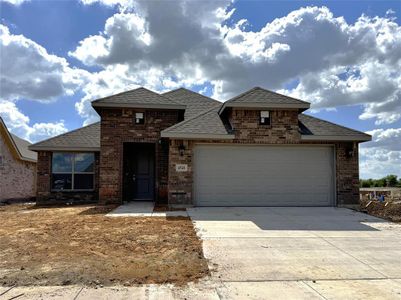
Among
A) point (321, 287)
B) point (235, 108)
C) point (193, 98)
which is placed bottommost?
point (321, 287)

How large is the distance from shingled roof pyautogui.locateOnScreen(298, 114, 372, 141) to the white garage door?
55cm

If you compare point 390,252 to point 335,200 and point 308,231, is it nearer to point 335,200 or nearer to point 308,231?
point 308,231

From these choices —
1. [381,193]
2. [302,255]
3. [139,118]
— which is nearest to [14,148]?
[139,118]

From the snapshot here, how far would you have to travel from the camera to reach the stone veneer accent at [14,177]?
61.4ft

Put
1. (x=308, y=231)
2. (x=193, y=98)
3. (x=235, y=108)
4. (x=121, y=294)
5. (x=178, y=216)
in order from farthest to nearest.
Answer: (x=193, y=98) → (x=235, y=108) → (x=178, y=216) → (x=308, y=231) → (x=121, y=294)

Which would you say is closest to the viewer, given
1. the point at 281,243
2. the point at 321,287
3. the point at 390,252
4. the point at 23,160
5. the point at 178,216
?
the point at 321,287

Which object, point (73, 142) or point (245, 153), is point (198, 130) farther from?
point (73, 142)

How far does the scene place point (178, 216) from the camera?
10.5 metres

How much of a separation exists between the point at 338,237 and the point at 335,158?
19.2 ft

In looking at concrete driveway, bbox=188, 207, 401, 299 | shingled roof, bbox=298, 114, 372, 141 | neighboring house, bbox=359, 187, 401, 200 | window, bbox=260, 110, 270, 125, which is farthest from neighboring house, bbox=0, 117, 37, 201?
neighboring house, bbox=359, 187, 401, 200

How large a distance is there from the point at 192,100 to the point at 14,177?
36.1ft

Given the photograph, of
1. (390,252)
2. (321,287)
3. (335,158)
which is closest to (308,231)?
(390,252)

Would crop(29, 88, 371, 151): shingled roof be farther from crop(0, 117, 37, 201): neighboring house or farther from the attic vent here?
crop(0, 117, 37, 201): neighboring house

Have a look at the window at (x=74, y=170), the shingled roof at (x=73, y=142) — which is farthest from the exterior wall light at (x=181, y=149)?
the window at (x=74, y=170)
